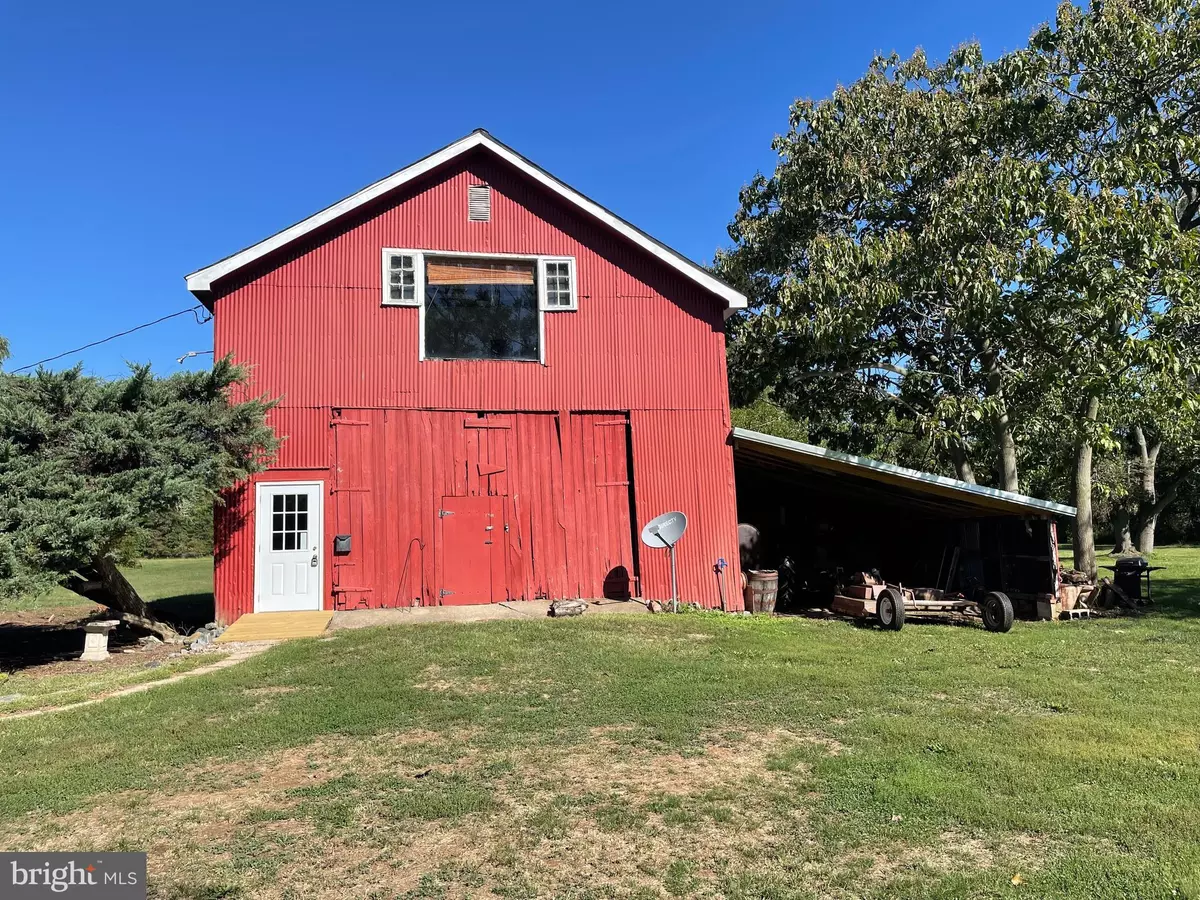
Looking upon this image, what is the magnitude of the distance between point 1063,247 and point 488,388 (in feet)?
34.9

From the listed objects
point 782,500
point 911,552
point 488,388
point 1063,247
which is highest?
point 1063,247

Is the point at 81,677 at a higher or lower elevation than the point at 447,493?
lower

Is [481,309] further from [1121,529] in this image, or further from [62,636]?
[1121,529]

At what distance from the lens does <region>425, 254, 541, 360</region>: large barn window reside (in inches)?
A: 534

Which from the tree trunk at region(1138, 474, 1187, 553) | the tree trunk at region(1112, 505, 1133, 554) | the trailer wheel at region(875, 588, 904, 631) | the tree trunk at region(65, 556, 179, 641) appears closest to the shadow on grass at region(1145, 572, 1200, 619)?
the trailer wheel at region(875, 588, 904, 631)

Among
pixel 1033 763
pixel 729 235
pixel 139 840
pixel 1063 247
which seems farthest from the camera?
pixel 729 235

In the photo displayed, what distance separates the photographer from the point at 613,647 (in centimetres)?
959

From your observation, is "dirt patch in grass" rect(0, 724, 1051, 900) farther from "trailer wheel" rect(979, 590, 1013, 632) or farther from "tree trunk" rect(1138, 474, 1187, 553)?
"tree trunk" rect(1138, 474, 1187, 553)

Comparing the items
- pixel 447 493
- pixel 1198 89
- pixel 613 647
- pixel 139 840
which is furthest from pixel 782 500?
pixel 139 840

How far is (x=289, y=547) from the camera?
41.2 feet

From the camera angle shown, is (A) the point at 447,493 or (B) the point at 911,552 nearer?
(A) the point at 447,493

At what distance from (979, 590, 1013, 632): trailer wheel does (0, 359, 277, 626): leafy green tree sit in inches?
432

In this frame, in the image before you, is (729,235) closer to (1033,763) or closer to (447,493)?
(447,493)

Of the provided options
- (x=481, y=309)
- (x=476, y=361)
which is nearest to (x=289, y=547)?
(x=476, y=361)
